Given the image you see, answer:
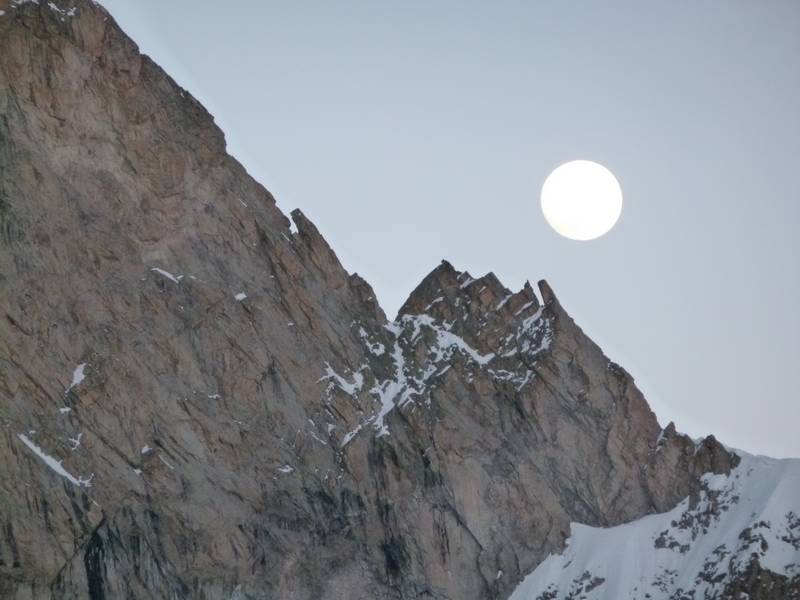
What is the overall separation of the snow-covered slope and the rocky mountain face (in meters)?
1.13

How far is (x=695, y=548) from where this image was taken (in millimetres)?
126000

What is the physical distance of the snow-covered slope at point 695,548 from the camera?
122m

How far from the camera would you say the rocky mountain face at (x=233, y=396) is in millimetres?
112250

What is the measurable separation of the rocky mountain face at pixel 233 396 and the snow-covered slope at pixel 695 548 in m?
1.13

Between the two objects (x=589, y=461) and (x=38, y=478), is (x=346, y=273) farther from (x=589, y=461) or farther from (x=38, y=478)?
(x=38, y=478)

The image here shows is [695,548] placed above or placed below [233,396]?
below

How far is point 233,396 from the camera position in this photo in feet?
396

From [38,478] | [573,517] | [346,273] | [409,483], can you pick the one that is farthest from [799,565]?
[38,478]

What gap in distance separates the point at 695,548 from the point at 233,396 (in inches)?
1461

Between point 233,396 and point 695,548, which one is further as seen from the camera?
point 695,548

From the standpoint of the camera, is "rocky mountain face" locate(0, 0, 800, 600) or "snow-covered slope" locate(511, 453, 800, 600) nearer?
"rocky mountain face" locate(0, 0, 800, 600)

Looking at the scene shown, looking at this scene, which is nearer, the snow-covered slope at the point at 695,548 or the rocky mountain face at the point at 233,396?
the rocky mountain face at the point at 233,396

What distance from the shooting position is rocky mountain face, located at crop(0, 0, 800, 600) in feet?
368

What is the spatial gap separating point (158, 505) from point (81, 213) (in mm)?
22183
